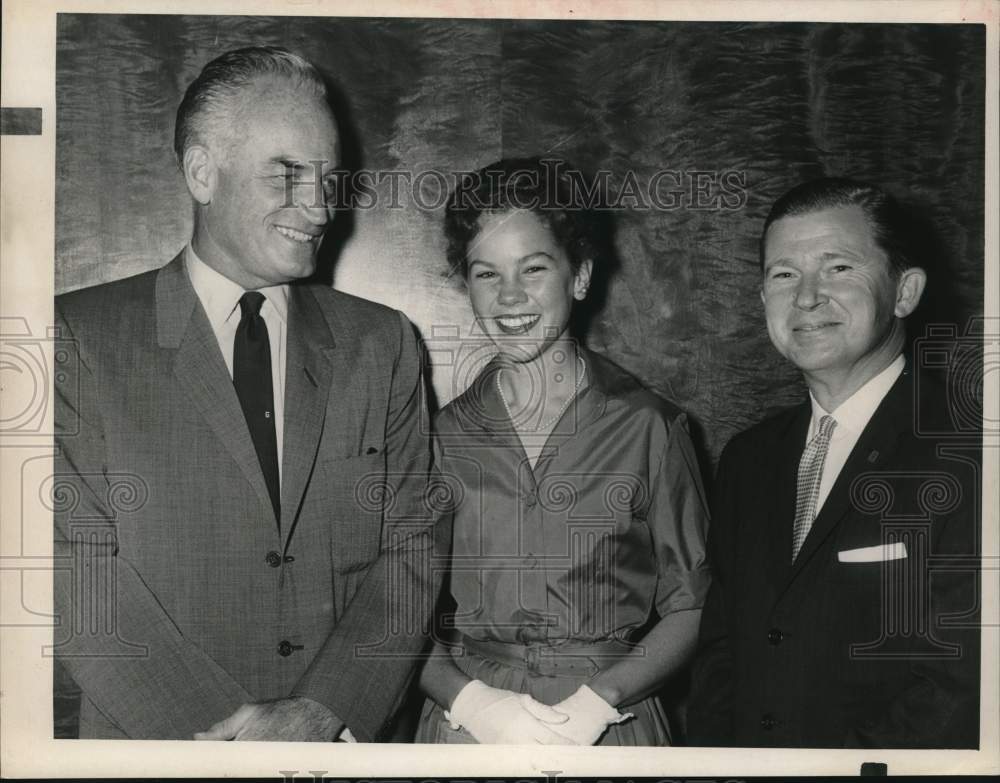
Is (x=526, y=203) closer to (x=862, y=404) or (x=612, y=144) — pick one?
(x=612, y=144)

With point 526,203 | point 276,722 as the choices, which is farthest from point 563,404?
point 276,722

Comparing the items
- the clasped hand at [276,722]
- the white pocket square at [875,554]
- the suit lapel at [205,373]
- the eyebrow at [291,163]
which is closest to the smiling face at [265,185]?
Answer: the eyebrow at [291,163]

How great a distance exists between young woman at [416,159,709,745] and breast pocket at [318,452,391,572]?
15cm

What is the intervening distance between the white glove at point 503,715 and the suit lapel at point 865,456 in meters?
0.60

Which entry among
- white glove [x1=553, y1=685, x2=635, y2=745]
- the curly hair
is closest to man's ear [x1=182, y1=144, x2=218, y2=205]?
the curly hair

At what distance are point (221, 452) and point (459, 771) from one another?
2.76 feet

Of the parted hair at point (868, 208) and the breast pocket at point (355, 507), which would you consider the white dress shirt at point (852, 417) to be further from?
the breast pocket at point (355, 507)

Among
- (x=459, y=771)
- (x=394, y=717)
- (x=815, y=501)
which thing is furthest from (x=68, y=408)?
(x=815, y=501)

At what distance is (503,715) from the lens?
2.22 m

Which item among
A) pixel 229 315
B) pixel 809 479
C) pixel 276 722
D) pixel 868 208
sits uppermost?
pixel 868 208

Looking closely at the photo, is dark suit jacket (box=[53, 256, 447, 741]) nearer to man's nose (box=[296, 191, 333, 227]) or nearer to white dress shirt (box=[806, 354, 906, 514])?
man's nose (box=[296, 191, 333, 227])

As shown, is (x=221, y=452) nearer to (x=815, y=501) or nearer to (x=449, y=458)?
(x=449, y=458)

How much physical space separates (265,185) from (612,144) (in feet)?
2.42

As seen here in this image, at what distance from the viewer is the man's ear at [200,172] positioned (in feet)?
7.36
